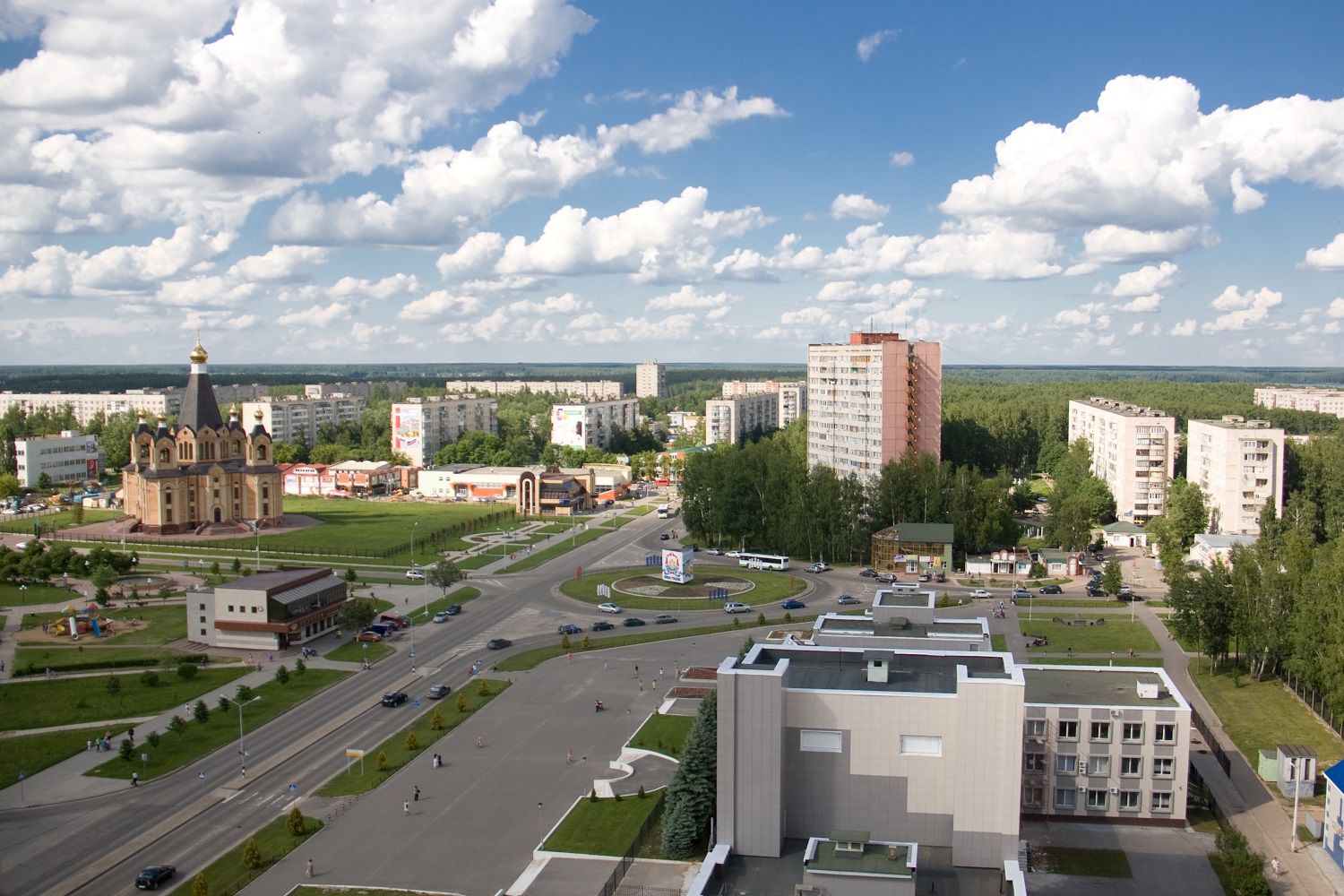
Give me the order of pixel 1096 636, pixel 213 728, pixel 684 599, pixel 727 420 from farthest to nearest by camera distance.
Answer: pixel 727 420, pixel 684 599, pixel 1096 636, pixel 213 728

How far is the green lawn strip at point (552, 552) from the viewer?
8656 cm

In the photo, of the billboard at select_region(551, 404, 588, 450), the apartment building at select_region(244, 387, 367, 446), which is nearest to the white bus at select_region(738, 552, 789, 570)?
the billboard at select_region(551, 404, 588, 450)

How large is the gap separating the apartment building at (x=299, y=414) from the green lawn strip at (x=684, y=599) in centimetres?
10306

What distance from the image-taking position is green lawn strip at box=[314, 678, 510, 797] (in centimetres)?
4081

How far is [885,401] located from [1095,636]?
34798 mm

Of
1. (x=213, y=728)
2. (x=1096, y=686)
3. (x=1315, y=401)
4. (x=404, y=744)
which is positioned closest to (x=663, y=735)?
(x=404, y=744)

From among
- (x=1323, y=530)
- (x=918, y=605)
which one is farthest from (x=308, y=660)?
(x=1323, y=530)

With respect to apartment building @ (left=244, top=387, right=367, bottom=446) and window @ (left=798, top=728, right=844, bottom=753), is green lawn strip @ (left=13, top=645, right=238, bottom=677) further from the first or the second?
apartment building @ (left=244, top=387, right=367, bottom=446)

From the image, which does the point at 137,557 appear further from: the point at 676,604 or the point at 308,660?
the point at 676,604

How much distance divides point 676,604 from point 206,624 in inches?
1191

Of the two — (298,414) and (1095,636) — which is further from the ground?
(298,414)

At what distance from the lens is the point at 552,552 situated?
308 ft

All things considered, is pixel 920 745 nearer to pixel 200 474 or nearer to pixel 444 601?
pixel 444 601

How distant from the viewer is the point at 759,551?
93.3 meters
